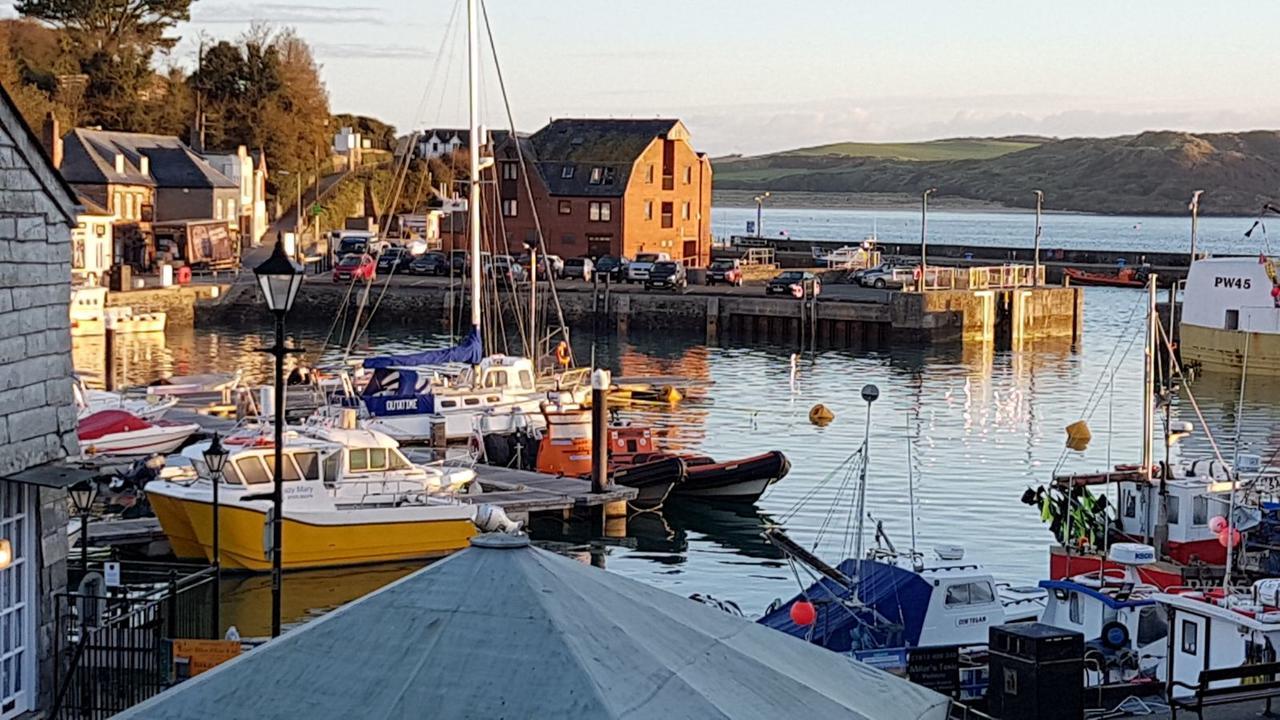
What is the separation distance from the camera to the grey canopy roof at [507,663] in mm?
7637

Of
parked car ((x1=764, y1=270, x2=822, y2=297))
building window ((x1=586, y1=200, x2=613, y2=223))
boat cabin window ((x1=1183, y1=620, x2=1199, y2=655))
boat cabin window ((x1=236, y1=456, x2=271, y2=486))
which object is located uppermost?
building window ((x1=586, y1=200, x2=613, y2=223))

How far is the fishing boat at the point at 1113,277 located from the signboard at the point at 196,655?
10174 centimetres

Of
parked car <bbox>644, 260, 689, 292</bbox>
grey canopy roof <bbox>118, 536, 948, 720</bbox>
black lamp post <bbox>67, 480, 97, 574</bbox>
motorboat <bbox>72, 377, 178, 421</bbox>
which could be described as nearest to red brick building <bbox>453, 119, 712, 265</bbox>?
parked car <bbox>644, 260, 689, 292</bbox>

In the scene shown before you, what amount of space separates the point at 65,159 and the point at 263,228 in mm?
22191

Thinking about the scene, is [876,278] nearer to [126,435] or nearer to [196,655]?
[126,435]

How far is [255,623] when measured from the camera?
92.3 feet

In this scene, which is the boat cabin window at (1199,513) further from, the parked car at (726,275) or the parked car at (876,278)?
the parked car at (726,275)

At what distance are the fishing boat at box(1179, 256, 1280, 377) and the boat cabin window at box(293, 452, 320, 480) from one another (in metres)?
46.9

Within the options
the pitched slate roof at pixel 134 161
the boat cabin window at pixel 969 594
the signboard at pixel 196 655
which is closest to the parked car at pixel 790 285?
the pitched slate roof at pixel 134 161

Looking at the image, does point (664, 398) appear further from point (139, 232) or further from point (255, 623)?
point (139, 232)

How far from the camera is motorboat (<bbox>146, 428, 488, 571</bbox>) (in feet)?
98.3

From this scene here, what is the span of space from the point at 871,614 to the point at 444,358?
985 inches

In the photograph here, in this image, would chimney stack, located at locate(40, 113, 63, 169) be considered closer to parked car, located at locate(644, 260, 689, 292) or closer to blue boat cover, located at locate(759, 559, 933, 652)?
parked car, located at locate(644, 260, 689, 292)

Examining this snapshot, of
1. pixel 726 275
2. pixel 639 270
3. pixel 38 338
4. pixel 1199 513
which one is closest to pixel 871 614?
pixel 1199 513
